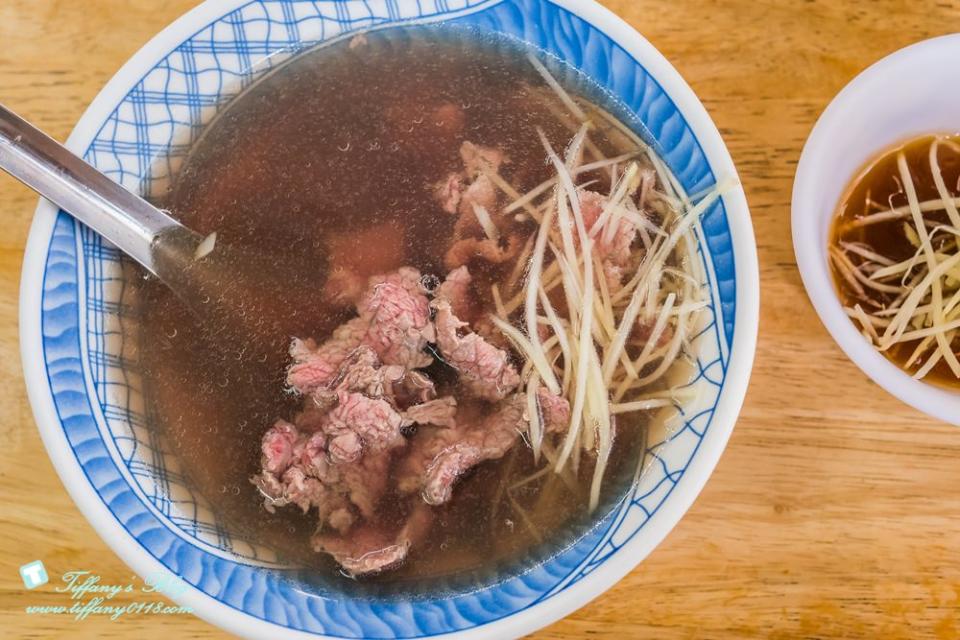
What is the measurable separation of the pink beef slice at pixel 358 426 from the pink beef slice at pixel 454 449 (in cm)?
6

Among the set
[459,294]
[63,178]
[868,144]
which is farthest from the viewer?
[868,144]

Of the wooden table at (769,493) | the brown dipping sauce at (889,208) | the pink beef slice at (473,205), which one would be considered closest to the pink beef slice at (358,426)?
the pink beef slice at (473,205)

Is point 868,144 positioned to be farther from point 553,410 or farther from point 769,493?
point 553,410

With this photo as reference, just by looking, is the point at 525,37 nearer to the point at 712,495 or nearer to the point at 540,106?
the point at 540,106

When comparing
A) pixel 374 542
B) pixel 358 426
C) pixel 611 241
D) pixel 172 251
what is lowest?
pixel 374 542

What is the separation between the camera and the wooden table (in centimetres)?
147

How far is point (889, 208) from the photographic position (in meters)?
1.60

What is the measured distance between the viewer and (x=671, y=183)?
1.38 metres

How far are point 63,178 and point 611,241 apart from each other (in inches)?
41.0

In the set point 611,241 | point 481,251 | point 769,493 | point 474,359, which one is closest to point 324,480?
point 474,359

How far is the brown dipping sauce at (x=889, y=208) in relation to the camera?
61.2 inches

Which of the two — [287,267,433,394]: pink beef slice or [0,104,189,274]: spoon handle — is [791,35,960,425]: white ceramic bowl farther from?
[0,104,189,274]: spoon handle

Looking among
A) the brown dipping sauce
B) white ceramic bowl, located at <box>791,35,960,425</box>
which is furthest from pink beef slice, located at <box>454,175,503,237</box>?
the brown dipping sauce

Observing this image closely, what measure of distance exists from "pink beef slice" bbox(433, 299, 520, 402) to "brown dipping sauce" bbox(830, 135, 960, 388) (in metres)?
0.78
